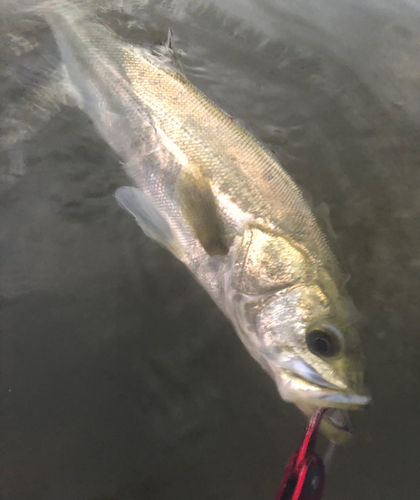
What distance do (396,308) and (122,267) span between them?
1.48m

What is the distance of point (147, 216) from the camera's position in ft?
5.21

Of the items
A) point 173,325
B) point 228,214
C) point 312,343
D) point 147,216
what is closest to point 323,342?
point 312,343

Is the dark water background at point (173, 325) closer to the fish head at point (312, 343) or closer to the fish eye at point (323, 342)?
the fish head at point (312, 343)

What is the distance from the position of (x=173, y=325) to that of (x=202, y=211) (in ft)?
1.97

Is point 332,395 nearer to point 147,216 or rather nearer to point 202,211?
point 202,211

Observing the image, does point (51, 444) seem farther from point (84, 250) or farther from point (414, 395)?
point (414, 395)

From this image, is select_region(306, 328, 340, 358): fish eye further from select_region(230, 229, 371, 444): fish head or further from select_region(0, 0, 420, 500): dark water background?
select_region(0, 0, 420, 500): dark water background

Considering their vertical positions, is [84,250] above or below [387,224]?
below

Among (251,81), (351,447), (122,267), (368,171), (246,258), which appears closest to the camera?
(246,258)

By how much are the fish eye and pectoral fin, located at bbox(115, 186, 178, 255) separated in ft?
2.31

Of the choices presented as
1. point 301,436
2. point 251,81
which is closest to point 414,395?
point 301,436

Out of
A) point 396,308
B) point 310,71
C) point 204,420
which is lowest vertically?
point 204,420

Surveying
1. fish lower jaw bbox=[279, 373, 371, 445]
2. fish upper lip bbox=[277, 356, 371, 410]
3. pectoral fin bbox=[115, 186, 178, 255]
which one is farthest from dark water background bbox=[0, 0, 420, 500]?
fish upper lip bbox=[277, 356, 371, 410]

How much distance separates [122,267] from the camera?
1730mm
